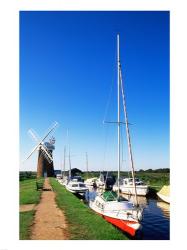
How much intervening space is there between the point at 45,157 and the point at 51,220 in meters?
55.6

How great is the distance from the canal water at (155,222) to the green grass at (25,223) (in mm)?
6199

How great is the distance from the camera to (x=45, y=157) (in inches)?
2876

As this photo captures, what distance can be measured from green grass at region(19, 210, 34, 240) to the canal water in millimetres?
6199

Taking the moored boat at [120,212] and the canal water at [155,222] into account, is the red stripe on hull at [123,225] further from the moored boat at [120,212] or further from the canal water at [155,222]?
the canal water at [155,222]

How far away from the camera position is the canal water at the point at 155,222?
19.3 meters

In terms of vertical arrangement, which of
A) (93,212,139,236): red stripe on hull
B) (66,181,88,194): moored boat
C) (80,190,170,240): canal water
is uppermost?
(93,212,139,236): red stripe on hull

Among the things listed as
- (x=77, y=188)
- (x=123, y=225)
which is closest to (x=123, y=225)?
(x=123, y=225)

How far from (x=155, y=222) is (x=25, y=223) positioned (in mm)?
10612

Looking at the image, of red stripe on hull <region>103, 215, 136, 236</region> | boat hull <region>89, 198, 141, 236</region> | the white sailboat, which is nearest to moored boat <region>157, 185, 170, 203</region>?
the white sailboat

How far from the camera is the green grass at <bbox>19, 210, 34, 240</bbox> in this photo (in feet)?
47.8

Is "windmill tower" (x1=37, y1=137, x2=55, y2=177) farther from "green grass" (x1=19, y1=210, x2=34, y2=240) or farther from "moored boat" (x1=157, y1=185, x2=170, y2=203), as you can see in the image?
"green grass" (x1=19, y1=210, x2=34, y2=240)

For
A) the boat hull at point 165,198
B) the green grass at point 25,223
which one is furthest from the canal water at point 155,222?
the green grass at point 25,223

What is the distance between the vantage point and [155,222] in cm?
2344

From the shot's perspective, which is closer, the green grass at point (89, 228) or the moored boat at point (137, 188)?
the green grass at point (89, 228)
